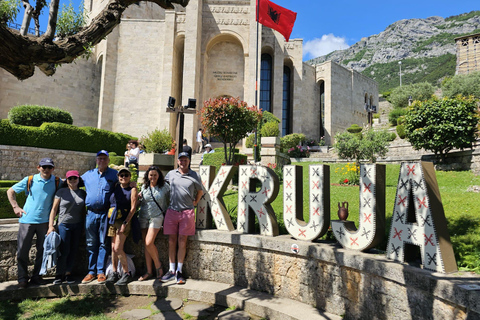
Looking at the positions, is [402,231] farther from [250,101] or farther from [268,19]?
[250,101]

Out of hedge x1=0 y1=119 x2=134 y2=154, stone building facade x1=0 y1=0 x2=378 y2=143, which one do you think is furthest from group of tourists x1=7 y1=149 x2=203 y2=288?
stone building facade x1=0 y1=0 x2=378 y2=143

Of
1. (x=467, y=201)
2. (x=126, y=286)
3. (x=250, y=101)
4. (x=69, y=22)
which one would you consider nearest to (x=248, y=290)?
(x=126, y=286)

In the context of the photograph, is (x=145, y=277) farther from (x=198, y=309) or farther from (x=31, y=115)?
(x=31, y=115)

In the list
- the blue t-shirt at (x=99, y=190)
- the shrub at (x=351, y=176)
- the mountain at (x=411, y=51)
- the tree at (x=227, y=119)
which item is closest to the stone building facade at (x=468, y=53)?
the mountain at (x=411, y=51)

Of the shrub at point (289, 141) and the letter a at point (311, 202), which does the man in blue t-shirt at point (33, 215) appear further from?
the shrub at point (289, 141)

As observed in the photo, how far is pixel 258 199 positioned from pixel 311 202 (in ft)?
2.81

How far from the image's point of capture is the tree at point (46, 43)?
3.08m

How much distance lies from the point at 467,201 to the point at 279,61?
1934 centimetres

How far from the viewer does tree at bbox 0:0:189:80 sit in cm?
308

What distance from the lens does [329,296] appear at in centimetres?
347

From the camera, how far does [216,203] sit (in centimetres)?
475

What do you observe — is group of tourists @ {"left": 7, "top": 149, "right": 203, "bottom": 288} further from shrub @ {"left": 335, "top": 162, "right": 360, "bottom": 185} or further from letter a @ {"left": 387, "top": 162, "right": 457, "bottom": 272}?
shrub @ {"left": 335, "top": 162, "right": 360, "bottom": 185}

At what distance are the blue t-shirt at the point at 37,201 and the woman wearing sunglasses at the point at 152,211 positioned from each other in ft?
4.31

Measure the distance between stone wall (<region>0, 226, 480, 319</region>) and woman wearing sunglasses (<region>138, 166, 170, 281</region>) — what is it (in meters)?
0.37
